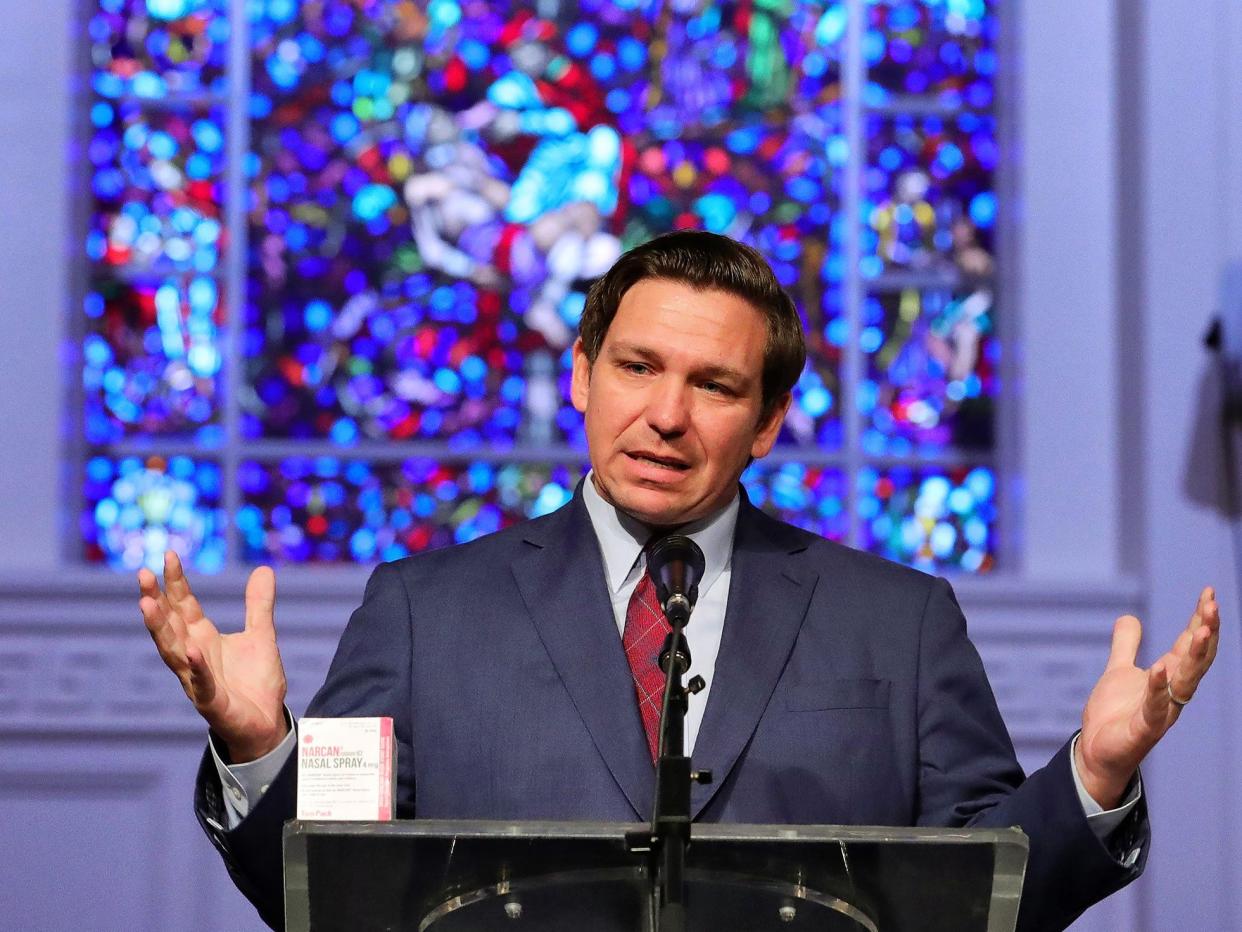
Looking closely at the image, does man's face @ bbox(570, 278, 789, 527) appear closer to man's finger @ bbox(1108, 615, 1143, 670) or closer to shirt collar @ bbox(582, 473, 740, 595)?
shirt collar @ bbox(582, 473, 740, 595)

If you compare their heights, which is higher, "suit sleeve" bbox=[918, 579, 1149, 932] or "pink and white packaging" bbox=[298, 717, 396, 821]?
"pink and white packaging" bbox=[298, 717, 396, 821]

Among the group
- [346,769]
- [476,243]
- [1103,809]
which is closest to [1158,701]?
[1103,809]

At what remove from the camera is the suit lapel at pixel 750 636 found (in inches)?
74.6

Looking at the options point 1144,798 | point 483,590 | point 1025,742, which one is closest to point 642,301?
point 483,590

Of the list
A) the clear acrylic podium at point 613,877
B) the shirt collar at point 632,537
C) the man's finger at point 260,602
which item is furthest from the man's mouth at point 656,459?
the clear acrylic podium at point 613,877

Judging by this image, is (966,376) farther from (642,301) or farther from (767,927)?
(767,927)

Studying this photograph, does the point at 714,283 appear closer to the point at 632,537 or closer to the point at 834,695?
the point at 632,537

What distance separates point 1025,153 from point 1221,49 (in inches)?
20.6

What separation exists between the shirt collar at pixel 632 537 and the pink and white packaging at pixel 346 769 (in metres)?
0.59

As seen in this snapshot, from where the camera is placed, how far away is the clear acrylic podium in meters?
1.38

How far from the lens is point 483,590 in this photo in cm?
208

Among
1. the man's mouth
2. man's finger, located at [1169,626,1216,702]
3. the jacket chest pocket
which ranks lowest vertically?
the jacket chest pocket

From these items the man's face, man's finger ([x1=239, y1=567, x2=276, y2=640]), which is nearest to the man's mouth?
the man's face

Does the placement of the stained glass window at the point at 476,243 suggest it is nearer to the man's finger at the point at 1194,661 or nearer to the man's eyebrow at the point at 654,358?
the man's eyebrow at the point at 654,358
